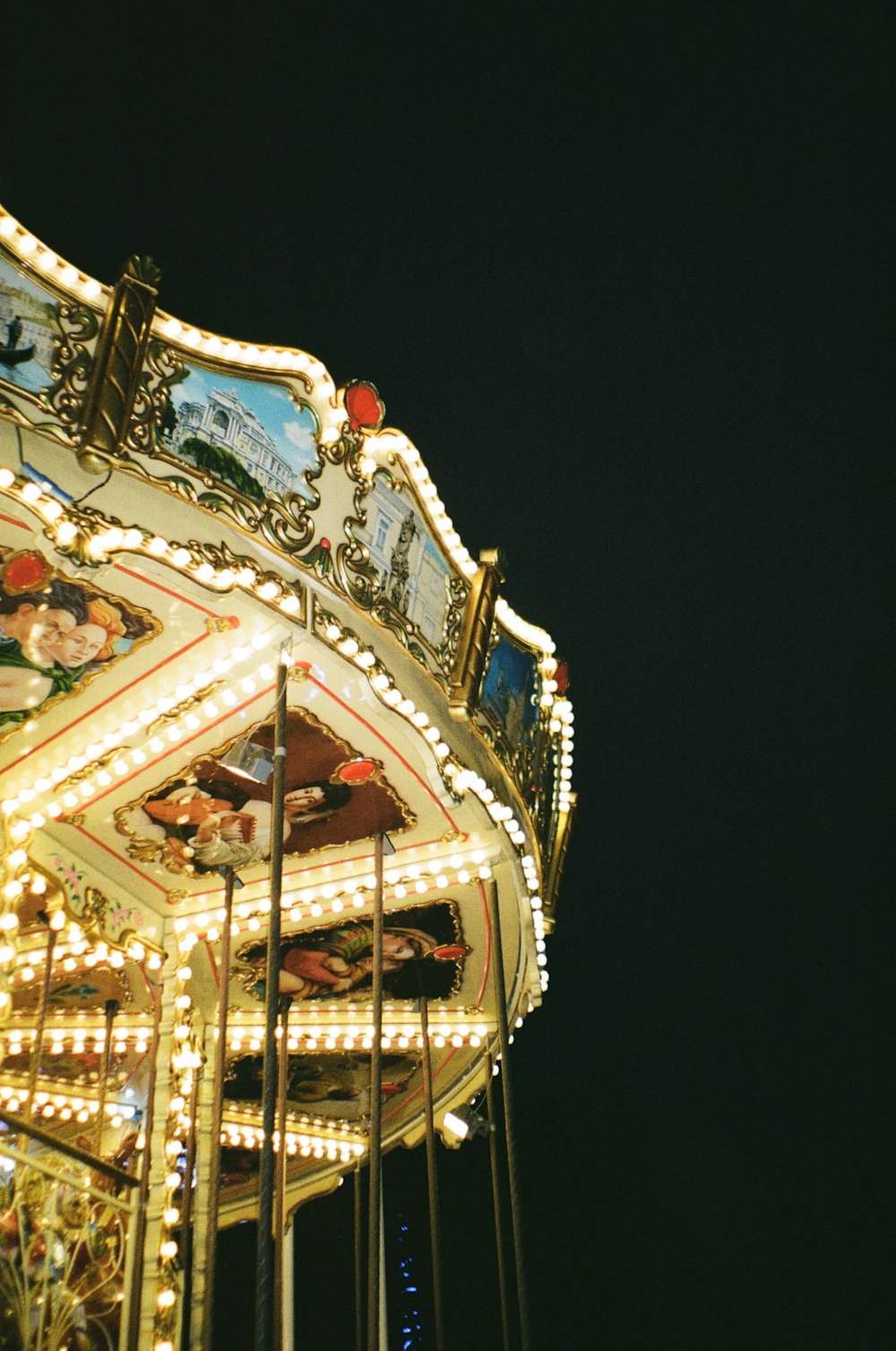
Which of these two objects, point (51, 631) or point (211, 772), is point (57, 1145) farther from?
point (51, 631)

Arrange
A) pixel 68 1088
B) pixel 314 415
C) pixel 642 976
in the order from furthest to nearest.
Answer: pixel 642 976, pixel 68 1088, pixel 314 415

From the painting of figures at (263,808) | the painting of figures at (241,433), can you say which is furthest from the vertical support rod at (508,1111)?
the painting of figures at (241,433)

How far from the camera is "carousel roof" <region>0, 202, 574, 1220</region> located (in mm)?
4625

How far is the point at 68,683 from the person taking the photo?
6113 mm

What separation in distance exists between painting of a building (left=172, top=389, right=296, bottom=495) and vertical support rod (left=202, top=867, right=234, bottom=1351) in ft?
11.5

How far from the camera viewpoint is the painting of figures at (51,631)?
538 cm

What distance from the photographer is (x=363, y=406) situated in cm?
545

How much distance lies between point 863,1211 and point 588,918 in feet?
15.6

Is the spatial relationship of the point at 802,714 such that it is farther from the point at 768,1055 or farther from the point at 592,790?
the point at 768,1055

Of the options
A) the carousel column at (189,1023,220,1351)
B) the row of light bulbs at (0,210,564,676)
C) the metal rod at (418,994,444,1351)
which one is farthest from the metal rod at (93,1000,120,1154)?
the row of light bulbs at (0,210,564,676)

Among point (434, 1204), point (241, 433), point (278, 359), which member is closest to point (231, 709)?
point (241, 433)

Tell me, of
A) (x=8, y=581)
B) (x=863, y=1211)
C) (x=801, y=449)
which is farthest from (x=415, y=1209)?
(x=8, y=581)

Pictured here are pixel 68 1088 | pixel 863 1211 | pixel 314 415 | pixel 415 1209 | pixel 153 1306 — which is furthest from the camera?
pixel 415 1209

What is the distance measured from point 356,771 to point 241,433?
2.47 meters
